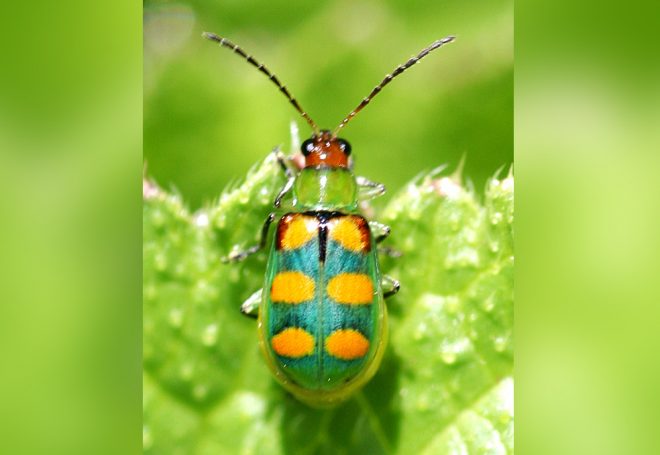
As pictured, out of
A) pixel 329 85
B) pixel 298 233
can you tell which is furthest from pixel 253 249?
pixel 329 85

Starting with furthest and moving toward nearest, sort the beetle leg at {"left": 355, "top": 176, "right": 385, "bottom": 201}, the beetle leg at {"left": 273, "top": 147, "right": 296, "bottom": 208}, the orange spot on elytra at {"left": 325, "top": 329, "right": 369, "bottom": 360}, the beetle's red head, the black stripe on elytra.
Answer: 1. the beetle leg at {"left": 355, "top": 176, "right": 385, "bottom": 201}
2. the beetle's red head
3. the beetle leg at {"left": 273, "top": 147, "right": 296, "bottom": 208}
4. the black stripe on elytra
5. the orange spot on elytra at {"left": 325, "top": 329, "right": 369, "bottom": 360}

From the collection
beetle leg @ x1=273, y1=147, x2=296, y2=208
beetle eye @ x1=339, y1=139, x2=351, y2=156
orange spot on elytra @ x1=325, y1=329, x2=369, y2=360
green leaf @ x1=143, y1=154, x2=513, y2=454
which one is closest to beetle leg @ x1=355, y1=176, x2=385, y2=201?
beetle eye @ x1=339, y1=139, x2=351, y2=156

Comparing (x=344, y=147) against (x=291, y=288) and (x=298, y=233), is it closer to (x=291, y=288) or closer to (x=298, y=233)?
(x=298, y=233)

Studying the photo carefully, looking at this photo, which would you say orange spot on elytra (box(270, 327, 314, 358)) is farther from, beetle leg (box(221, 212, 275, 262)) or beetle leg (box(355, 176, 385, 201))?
beetle leg (box(355, 176, 385, 201))
